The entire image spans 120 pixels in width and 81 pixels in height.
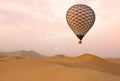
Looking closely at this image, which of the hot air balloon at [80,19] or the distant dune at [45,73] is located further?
the hot air balloon at [80,19]

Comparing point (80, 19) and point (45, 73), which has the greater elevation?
point (80, 19)

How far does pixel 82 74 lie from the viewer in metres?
20.2

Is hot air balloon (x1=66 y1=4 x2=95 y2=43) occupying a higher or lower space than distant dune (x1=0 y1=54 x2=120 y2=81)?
higher

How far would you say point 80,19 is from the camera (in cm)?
2770

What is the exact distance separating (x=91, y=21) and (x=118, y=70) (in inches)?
313

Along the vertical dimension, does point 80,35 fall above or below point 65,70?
above

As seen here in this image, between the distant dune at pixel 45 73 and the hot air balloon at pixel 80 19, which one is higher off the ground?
the hot air balloon at pixel 80 19

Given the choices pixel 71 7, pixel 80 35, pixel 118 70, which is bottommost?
pixel 118 70

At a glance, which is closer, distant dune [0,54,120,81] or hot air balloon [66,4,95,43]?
distant dune [0,54,120,81]

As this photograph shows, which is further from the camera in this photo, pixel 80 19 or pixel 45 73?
pixel 80 19

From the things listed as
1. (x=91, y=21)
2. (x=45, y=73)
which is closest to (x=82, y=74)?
(x=45, y=73)

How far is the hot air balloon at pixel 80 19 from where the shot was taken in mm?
27516

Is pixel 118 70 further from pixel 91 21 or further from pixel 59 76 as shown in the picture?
pixel 59 76

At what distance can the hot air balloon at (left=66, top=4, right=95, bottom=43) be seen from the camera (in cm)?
2752
